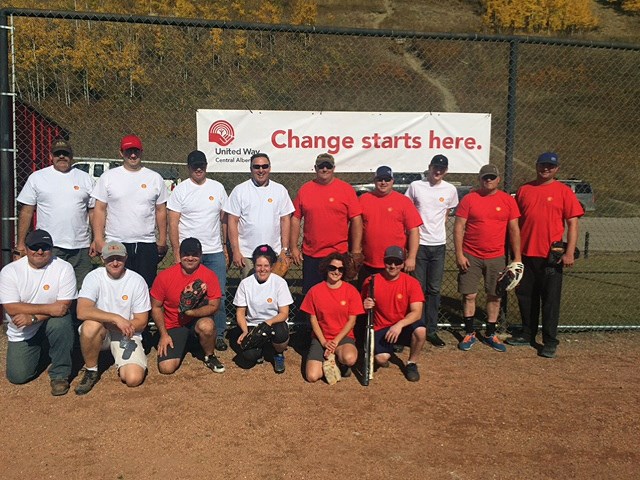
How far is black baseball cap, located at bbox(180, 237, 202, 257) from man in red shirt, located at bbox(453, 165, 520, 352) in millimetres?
2524

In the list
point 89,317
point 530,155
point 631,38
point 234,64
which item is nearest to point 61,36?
point 234,64

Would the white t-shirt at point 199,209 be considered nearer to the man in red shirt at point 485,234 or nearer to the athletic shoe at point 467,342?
the man in red shirt at point 485,234

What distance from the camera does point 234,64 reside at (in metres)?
30.2

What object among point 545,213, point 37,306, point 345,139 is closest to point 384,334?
point 545,213

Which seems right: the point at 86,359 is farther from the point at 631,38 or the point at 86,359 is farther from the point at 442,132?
the point at 631,38

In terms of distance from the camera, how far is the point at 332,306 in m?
5.33

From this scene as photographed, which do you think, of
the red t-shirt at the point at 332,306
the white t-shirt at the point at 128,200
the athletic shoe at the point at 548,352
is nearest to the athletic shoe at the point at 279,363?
the red t-shirt at the point at 332,306

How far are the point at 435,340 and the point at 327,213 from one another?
1.84 metres

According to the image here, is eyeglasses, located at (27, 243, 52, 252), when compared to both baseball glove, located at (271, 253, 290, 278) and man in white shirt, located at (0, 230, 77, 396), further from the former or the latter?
baseball glove, located at (271, 253, 290, 278)

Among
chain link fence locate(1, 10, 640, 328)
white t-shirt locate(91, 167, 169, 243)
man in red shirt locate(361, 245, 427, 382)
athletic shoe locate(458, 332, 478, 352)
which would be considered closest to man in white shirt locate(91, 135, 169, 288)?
white t-shirt locate(91, 167, 169, 243)

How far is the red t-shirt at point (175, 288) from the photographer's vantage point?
538 centimetres

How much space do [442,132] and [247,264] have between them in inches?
102

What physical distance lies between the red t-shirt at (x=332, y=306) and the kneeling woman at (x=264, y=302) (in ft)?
0.88

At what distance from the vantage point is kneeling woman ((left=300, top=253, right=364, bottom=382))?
5.28 m
